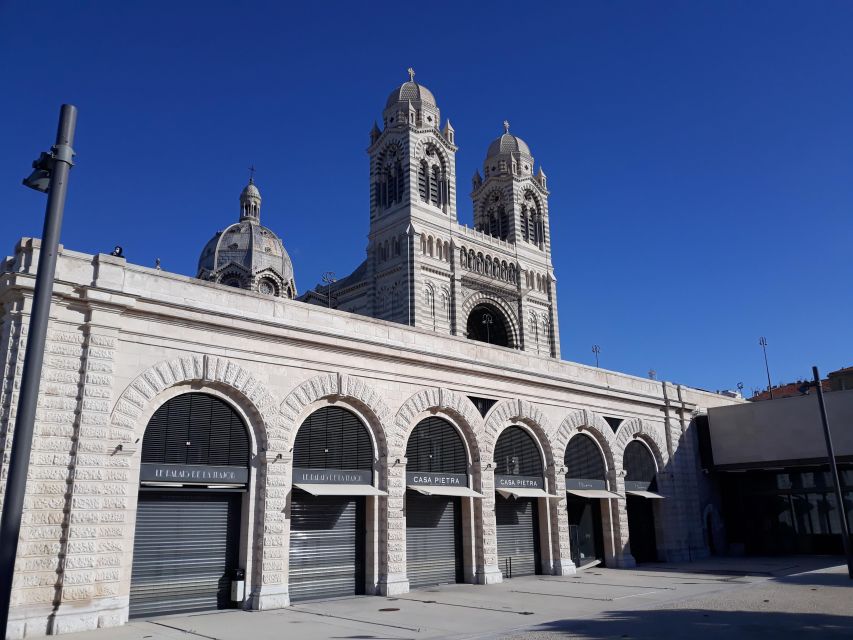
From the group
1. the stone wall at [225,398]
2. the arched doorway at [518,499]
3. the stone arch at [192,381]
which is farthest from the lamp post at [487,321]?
the stone arch at [192,381]

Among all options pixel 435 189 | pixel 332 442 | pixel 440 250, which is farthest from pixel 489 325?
pixel 332 442

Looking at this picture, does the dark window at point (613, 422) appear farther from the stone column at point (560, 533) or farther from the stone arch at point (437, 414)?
the stone arch at point (437, 414)

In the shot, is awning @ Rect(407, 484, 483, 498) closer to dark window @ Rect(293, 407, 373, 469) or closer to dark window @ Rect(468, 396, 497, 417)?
dark window @ Rect(293, 407, 373, 469)

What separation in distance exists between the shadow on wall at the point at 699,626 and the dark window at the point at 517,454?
10881 mm

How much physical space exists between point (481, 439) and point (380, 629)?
1185 cm

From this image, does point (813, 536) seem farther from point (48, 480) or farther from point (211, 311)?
point (48, 480)

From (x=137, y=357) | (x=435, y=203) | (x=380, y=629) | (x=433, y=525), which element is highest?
(x=435, y=203)

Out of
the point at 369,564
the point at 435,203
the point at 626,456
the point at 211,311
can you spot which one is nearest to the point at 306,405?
the point at 211,311

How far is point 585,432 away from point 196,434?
18754mm

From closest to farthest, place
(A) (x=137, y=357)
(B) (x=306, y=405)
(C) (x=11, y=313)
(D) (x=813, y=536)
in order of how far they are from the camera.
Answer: (C) (x=11, y=313) → (A) (x=137, y=357) → (B) (x=306, y=405) → (D) (x=813, y=536)

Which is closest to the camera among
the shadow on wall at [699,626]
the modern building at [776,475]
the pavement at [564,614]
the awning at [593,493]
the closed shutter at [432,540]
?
the shadow on wall at [699,626]

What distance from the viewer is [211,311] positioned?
21016mm

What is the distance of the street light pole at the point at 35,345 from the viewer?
26.0ft

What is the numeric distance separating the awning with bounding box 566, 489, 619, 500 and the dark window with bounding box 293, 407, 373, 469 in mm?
10756
